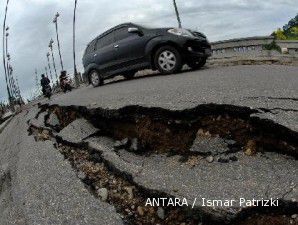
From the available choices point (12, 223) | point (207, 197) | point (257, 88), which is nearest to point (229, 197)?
point (207, 197)

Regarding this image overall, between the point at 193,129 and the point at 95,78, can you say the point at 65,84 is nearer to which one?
the point at 95,78

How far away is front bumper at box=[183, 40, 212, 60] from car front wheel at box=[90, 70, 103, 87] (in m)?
4.12

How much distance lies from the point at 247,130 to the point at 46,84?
727 inches

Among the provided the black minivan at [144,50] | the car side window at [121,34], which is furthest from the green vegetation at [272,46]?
the car side window at [121,34]

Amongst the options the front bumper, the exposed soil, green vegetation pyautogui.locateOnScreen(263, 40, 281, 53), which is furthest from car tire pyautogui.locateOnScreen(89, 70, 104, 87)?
green vegetation pyautogui.locateOnScreen(263, 40, 281, 53)

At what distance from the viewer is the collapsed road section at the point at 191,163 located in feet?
12.8

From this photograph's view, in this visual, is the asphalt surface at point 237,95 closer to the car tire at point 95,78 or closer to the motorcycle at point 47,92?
the car tire at point 95,78

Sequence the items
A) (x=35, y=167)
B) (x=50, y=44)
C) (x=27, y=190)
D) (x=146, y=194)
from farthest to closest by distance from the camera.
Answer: (x=50, y=44), (x=35, y=167), (x=27, y=190), (x=146, y=194)

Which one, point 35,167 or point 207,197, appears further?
point 35,167

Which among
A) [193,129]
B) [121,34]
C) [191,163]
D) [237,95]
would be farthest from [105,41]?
[191,163]

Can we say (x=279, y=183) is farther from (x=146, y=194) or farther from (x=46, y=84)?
(x=46, y=84)

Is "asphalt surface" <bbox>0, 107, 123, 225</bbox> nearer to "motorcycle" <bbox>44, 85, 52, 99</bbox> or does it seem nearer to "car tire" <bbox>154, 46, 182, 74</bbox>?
"car tire" <bbox>154, 46, 182, 74</bbox>

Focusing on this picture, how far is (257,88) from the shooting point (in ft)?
21.5

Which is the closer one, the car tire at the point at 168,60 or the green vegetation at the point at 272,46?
the car tire at the point at 168,60
